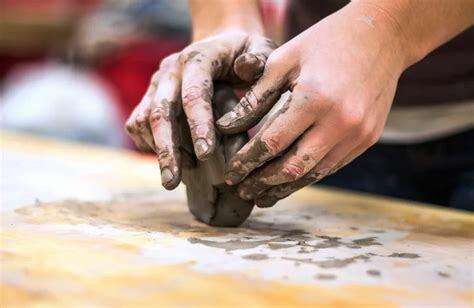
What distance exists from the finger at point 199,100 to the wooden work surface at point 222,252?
136 millimetres

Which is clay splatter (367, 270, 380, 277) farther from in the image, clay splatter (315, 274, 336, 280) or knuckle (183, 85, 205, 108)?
knuckle (183, 85, 205, 108)

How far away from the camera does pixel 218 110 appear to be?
99 centimetres

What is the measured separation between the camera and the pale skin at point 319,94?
33.9 inches

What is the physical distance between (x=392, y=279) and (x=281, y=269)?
13cm

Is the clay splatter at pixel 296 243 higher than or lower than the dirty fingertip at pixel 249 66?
lower

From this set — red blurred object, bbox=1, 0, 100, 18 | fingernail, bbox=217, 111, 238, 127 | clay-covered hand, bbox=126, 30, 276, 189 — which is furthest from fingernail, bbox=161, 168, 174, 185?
red blurred object, bbox=1, 0, 100, 18

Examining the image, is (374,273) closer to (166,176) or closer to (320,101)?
(320,101)

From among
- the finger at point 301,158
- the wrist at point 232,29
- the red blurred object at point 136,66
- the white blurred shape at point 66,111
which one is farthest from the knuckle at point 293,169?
the red blurred object at point 136,66

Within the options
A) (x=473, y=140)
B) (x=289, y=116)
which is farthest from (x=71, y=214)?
(x=473, y=140)

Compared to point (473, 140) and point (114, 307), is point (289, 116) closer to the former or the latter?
point (114, 307)

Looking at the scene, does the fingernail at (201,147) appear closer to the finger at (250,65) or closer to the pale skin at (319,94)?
the pale skin at (319,94)

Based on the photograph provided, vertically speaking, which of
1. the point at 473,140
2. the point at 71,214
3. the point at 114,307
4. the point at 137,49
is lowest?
the point at 114,307

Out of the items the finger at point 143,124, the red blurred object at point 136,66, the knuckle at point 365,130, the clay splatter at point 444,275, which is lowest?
the clay splatter at point 444,275

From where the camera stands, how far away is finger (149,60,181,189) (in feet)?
3.09
